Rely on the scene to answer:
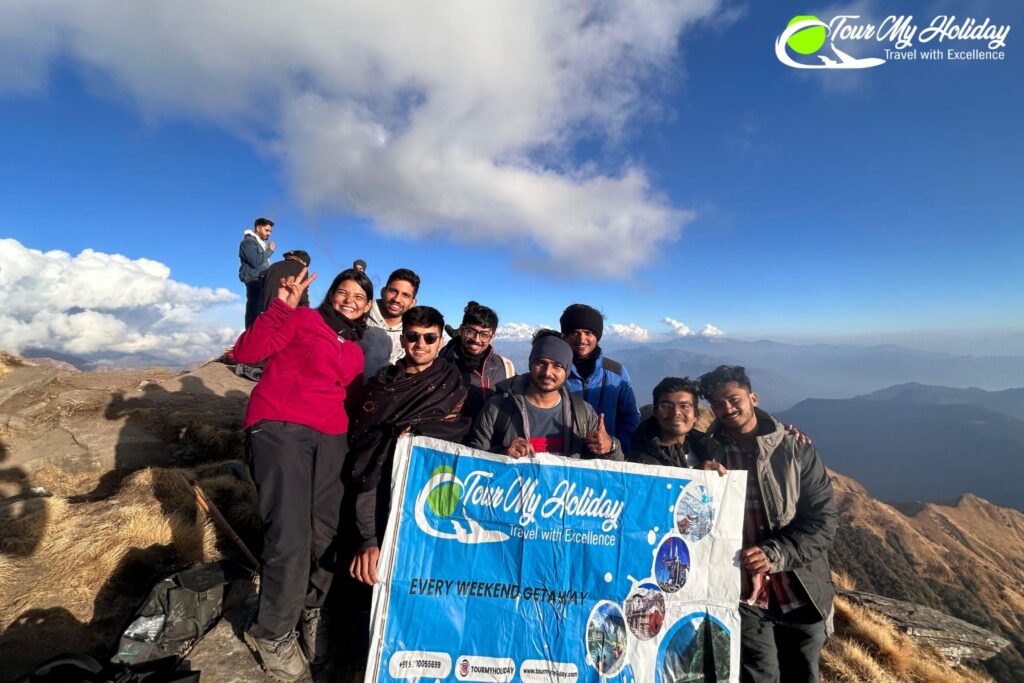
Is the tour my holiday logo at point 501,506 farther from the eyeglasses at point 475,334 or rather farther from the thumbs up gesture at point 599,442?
the eyeglasses at point 475,334

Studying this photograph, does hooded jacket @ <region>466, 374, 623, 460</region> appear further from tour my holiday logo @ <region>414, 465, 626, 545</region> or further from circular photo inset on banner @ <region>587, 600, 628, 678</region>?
circular photo inset on banner @ <region>587, 600, 628, 678</region>

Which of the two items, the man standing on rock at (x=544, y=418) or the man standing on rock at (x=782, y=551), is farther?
the man standing on rock at (x=544, y=418)

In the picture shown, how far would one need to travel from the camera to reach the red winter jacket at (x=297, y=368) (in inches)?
164

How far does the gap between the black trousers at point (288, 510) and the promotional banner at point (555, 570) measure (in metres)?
0.92

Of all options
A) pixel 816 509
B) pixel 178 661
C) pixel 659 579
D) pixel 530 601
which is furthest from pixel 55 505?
pixel 816 509

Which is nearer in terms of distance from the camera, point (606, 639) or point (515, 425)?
point (606, 639)

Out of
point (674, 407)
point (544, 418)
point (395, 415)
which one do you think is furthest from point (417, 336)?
point (674, 407)

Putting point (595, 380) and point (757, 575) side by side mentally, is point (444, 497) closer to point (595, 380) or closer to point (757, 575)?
point (595, 380)

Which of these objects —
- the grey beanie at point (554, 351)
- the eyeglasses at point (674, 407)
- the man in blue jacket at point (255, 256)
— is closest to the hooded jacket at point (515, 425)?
the grey beanie at point (554, 351)

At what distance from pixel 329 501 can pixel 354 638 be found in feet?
6.78

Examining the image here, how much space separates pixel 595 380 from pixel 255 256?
11632 mm

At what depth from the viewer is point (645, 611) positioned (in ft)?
13.7

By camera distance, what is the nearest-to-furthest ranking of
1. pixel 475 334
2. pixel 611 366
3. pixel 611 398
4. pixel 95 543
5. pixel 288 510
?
pixel 288 510 < pixel 95 543 < pixel 475 334 < pixel 611 398 < pixel 611 366

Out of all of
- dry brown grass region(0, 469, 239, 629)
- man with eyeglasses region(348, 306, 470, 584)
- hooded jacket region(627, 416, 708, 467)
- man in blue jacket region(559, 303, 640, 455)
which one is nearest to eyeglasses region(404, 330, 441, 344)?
man with eyeglasses region(348, 306, 470, 584)
